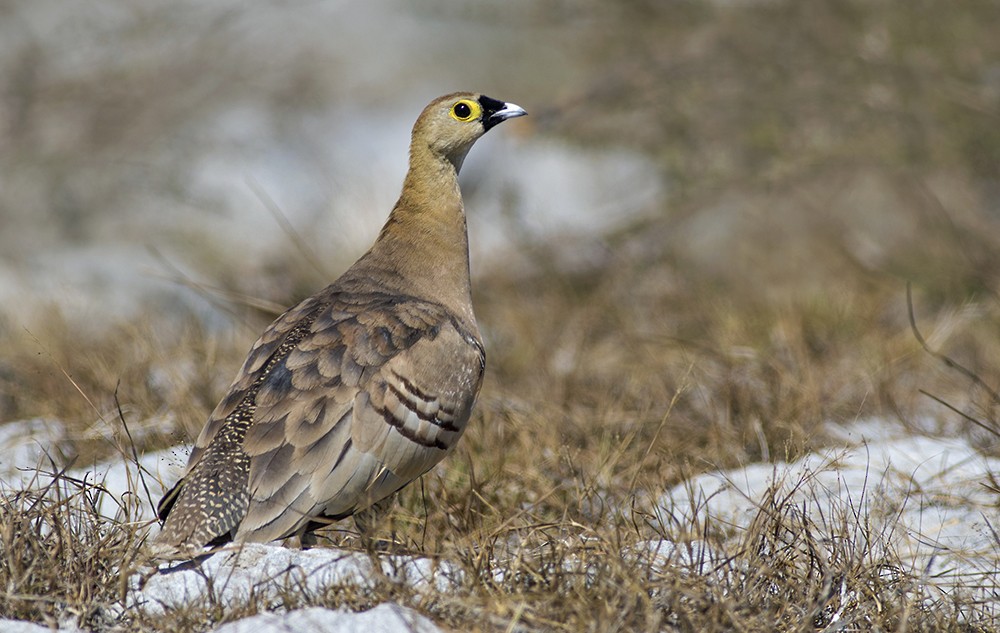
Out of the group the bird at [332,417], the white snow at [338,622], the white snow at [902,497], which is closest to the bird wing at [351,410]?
the bird at [332,417]

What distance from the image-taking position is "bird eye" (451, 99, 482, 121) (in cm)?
504

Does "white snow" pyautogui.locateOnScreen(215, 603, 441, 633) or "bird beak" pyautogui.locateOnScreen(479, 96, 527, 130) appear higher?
"bird beak" pyautogui.locateOnScreen(479, 96, 527, 130)

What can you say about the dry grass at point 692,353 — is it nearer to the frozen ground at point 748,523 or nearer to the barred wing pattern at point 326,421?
the frozen ground at point 748,523

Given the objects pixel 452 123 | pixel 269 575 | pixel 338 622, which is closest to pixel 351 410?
pixel 269 575

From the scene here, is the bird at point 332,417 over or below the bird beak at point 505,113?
below

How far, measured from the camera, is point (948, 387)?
603 cm

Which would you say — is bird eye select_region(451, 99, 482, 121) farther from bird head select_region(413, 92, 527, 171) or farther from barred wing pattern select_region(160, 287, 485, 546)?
barred wing pattern select_region(160, 287, 485, 546)

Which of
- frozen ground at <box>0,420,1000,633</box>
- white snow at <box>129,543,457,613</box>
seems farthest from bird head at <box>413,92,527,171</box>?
white snow at <box>129,543,457,613</box>

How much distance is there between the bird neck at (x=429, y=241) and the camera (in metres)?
4.71

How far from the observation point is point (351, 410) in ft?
12.9

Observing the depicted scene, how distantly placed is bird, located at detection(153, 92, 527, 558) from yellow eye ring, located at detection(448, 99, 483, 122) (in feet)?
2.61

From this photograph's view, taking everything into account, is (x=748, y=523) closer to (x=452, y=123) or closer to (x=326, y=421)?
(x=326, y=421)

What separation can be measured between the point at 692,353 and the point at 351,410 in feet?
9.72

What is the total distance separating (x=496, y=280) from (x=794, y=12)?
2.77m
